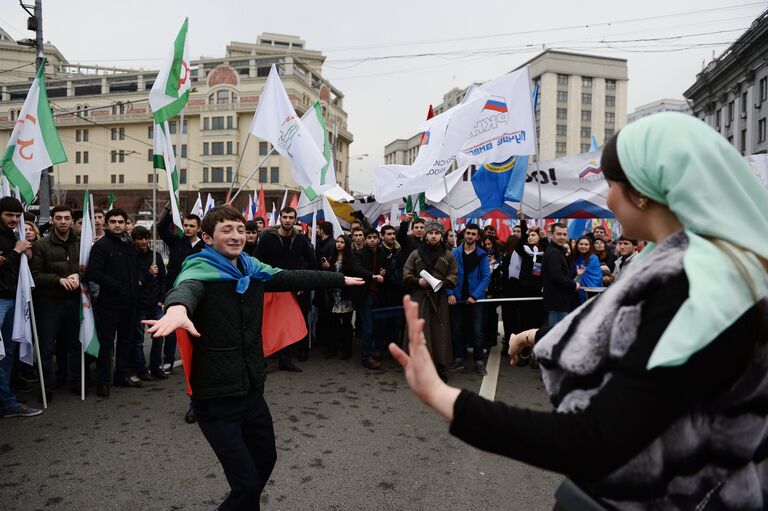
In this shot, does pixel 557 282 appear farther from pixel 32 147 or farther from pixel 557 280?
pixel 32 147

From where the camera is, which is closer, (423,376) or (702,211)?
(702,211)

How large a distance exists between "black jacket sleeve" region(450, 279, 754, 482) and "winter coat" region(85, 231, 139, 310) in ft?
19.5

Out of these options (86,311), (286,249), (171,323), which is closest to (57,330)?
(86,311)

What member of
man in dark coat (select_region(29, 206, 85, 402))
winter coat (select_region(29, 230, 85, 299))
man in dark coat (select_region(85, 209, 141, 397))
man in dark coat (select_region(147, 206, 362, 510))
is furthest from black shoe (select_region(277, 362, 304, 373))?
man in dark coat (select_region(147, 206, 362, 510))

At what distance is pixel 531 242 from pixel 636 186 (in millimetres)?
7281

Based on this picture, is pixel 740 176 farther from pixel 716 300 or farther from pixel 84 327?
pixel 84 327

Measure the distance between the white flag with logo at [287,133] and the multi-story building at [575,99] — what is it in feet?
263

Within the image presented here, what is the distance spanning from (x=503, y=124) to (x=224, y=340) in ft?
18.5

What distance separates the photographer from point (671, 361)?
97 centimetres

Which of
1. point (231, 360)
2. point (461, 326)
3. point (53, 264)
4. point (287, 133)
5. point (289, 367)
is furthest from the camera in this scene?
point (287, 133)

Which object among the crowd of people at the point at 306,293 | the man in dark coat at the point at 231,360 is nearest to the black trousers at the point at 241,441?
the man in dark coat at the point at 231,360

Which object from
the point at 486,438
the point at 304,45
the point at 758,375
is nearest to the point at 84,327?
the point at 486,438

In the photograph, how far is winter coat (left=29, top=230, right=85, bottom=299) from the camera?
588cm

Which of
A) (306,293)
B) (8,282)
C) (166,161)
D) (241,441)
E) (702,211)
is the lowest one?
(241,441)
